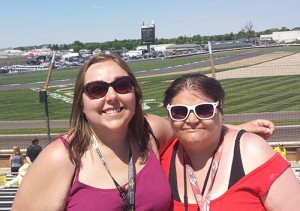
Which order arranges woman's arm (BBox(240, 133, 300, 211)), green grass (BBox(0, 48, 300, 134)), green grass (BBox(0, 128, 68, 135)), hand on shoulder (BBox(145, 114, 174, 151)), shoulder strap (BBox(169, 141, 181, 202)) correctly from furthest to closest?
green grass (BBox(0, 48, 300, 134)) < green grass (BBox(0, 128, 68, 135)) < hand on shoulder (BBox(145, 114, 174, 151)) < shoulder strap (BBox(169, 141, 181, 202)) < woman's arm (BBox(240, 133, 300, 211))

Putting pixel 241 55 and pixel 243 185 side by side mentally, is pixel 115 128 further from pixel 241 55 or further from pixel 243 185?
pixel 241 55

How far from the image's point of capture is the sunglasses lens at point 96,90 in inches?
77.1

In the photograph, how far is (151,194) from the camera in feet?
6.53

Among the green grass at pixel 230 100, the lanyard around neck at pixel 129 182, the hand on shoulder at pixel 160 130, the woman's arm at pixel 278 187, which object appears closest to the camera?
→ the woman's arm at pixel 278 187

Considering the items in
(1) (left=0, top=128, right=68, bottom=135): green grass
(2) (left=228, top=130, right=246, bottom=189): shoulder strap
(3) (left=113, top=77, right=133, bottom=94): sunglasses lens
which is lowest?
(1) (left=0, top=128, right=68, bottom=135): green grass

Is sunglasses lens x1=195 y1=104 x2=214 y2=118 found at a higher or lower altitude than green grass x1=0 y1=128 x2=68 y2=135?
higher

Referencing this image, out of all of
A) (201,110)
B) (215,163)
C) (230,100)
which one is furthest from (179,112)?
(230,100)

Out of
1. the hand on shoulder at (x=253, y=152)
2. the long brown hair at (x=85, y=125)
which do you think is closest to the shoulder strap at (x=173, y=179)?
the long brown hair at (x=85, y=125)

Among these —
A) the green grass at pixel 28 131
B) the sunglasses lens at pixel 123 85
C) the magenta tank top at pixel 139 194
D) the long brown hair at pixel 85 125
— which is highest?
the sunglasses lens at pixel 123 85

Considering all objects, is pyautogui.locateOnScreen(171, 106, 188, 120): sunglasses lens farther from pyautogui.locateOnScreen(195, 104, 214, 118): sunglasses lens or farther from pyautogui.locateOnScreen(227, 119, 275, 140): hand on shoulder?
pyautogui.locateOnScreen(227, 119, 275, 140): hand on shoulder

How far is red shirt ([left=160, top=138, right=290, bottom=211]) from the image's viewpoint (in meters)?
1.78

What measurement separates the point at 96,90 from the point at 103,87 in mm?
45

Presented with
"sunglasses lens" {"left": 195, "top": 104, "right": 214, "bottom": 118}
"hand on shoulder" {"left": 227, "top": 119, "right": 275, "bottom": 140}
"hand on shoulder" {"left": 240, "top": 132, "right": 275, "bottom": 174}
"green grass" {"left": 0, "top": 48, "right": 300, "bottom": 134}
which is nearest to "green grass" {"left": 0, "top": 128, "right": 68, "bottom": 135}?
"green grass" {"left": 0, "top": 48, "right": 300, "bottom": 134}

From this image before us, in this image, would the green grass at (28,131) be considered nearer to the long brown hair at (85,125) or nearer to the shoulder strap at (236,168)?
the long brown hair at (85,125)
